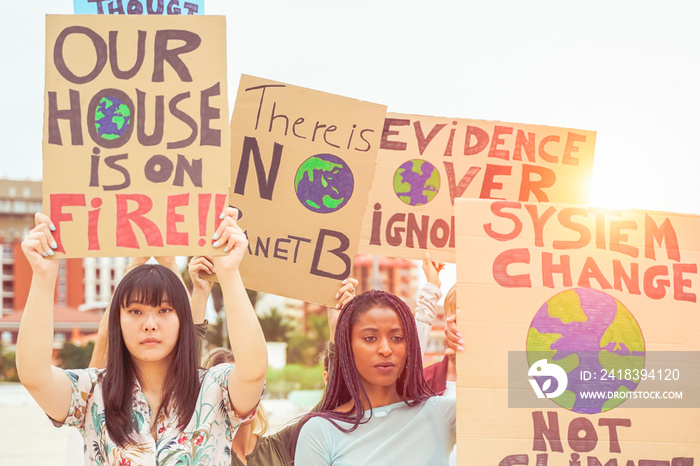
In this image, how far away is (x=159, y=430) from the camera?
2590 millimetres

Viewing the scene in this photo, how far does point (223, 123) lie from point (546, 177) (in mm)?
1910

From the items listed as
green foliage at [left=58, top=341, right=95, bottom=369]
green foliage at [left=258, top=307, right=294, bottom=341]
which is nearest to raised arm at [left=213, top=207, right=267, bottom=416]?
green foliage at [left=58, top=341, right=95, bottom=369]

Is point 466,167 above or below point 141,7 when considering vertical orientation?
below

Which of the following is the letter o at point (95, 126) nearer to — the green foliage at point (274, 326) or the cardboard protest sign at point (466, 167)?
the cardboard protest sign at point (466, 167)

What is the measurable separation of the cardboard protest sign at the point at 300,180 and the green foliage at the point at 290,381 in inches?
979

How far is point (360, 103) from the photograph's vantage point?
3.80 meters

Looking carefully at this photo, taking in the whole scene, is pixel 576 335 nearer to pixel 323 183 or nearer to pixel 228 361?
pixel 323 183

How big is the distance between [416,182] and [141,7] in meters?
1.50

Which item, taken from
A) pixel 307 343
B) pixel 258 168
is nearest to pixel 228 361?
pixel 258 168

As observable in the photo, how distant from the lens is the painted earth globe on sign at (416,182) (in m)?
4.18

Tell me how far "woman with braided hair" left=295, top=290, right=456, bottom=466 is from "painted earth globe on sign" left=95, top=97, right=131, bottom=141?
97 centimetres

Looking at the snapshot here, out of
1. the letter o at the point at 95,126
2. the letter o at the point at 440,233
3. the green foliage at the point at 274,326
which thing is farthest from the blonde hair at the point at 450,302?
the green foliage at the point at 274,326

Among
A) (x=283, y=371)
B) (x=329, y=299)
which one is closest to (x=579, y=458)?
(x=329, y=299)

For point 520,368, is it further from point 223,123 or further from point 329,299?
point 223,123
